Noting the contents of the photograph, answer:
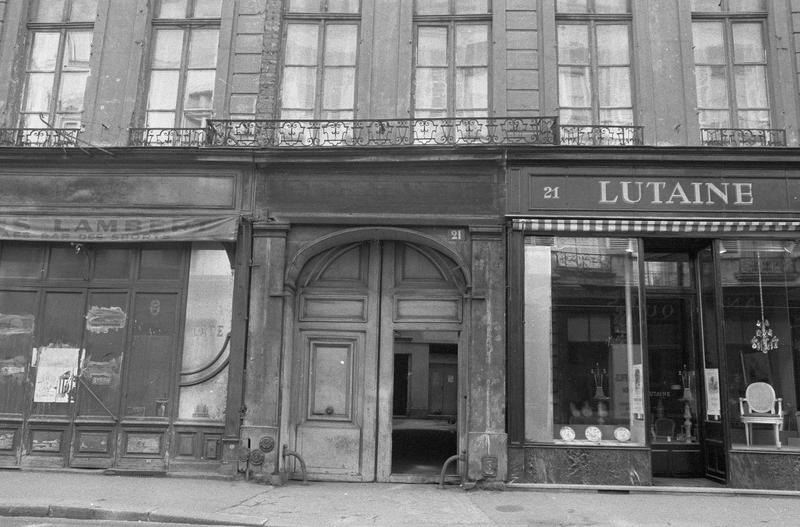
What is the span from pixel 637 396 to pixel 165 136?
812 cm

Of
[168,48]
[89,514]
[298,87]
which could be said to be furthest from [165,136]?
[89,514]

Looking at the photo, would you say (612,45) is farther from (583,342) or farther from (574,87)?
(583,342)

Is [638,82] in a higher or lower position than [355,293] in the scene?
higher

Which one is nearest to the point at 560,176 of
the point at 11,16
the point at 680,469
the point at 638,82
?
the point at 638,82

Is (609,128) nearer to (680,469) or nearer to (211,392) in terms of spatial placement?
(680,469)

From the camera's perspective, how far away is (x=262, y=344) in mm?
9508

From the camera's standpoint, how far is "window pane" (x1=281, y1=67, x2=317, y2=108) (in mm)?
10445

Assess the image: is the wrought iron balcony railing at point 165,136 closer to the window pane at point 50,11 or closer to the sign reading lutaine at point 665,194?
the window pane at point 50,11

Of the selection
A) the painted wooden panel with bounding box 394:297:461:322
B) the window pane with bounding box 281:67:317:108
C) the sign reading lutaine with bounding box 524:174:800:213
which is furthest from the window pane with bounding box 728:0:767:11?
the window pane with bounding box 281:67:317:108

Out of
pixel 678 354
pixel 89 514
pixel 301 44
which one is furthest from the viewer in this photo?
pixel 301 44

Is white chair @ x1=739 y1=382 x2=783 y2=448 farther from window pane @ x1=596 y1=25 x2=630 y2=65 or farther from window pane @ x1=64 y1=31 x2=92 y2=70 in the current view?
window pane @ x1=64 y1=31 x2=92 y2=70

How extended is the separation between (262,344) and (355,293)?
1.56 meters

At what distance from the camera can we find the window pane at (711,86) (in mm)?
10062

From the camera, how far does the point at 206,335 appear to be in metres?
9.83
